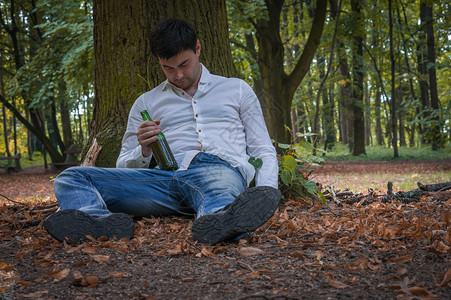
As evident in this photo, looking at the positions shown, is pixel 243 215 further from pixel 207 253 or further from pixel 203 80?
pixel 203 80

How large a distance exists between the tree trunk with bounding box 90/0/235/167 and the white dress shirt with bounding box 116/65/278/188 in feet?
2.09

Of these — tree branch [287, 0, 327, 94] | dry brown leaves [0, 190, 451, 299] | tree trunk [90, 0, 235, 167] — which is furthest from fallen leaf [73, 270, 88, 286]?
tree branch [287, 0, 327, 94]

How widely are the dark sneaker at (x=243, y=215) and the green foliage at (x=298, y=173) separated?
57.5 inches

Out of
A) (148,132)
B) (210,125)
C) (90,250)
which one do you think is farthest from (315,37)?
(90,250)

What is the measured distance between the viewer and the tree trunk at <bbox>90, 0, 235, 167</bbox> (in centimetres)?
400

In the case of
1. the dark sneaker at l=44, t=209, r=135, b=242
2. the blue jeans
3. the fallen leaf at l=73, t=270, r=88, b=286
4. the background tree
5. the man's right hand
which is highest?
the background tree

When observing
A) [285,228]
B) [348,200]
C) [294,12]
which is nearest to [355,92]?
[294,12]

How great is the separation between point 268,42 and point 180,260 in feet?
25.0

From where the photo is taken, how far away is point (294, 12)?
17.6 meters

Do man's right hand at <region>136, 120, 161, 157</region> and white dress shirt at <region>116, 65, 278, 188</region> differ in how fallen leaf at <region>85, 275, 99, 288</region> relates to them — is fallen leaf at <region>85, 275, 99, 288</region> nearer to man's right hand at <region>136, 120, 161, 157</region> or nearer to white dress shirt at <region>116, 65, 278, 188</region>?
man's right hand at <region>136, 120, 161, 157</region>

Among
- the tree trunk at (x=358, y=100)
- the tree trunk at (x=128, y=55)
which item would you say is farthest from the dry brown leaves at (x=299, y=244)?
the tree trunk at (x=358, y=100)

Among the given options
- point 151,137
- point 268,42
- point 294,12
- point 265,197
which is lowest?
point 265,197

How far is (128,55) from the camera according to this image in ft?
13.2

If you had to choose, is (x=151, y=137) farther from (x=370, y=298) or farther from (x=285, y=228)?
(x=370, y=298)
